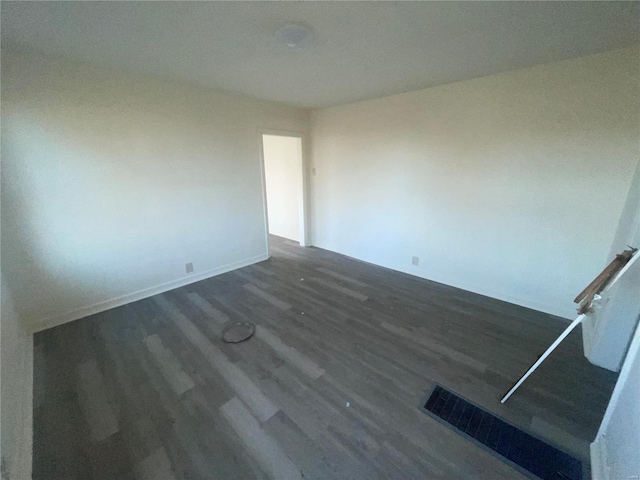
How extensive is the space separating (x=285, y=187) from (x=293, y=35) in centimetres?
357

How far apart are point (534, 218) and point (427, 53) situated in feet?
6.62

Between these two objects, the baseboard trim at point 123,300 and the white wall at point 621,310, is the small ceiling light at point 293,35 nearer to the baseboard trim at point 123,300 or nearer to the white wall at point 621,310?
the white wall at point 621,310

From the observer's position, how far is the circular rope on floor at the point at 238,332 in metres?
2.38

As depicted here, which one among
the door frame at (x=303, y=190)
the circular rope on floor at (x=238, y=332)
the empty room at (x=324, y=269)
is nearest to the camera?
the empty room at (x=324, y=269)

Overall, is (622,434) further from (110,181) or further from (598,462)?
(110,181)

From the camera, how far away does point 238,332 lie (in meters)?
2.48

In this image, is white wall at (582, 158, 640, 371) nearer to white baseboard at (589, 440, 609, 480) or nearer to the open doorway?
white baseboard at (589, 440, 609, 480)

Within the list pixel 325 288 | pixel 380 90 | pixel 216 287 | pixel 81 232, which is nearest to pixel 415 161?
pixel 380 90

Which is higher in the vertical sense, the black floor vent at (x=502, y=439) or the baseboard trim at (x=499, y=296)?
the baseboard trim at (x=499, y=296)

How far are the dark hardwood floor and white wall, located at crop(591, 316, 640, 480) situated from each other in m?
0.16

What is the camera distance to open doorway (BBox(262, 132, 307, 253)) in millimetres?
4848

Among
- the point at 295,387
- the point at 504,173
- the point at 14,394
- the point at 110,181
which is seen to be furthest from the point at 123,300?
the point at 504,173

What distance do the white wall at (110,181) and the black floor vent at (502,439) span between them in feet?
10.7

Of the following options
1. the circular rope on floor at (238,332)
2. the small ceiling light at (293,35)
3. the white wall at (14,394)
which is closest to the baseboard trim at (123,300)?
the white wall at (14,394)
